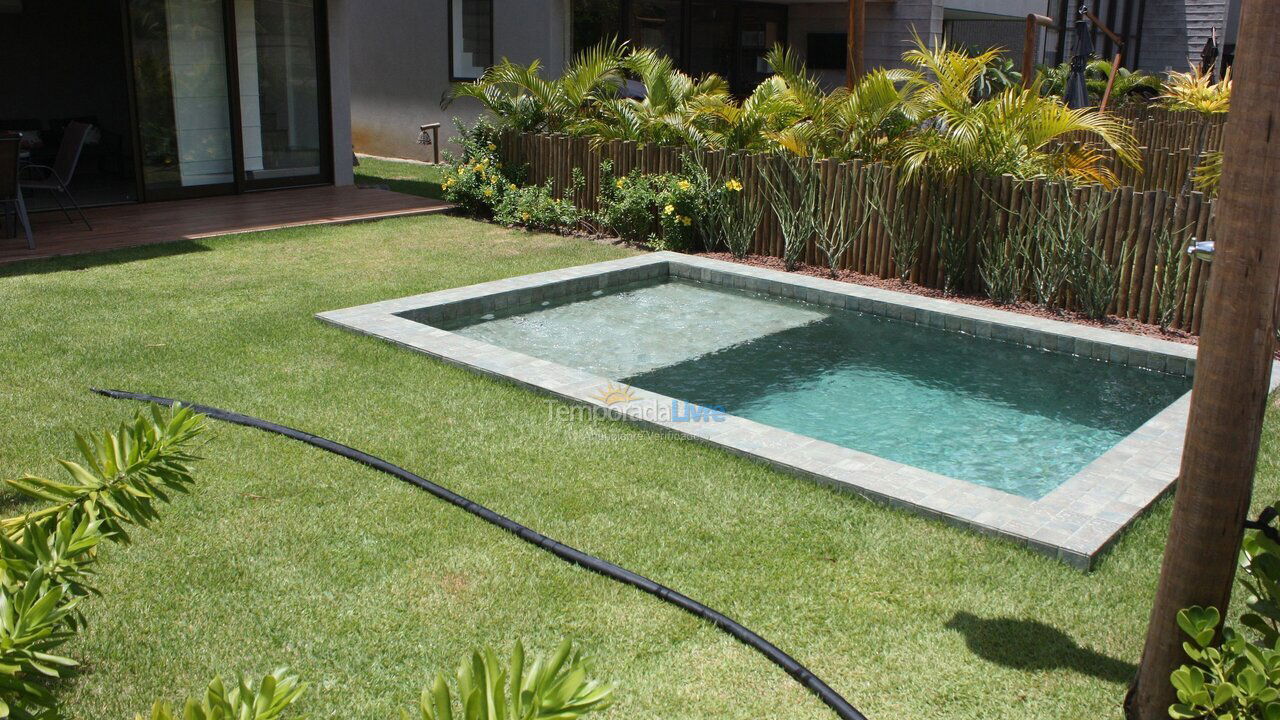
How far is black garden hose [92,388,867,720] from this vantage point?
3.27 metres

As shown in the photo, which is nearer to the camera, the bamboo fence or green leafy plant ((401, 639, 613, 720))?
green leafy plant ((401, 639, 613, 720))

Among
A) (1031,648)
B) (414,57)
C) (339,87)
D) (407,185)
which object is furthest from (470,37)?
(1031,648)

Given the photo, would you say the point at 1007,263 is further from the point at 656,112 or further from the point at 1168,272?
the point at 656,112

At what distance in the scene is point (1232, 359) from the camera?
2725 mm

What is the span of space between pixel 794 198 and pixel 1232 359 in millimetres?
7478

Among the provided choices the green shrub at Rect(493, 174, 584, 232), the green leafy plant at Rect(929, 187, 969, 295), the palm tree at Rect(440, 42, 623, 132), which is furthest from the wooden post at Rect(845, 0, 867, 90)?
the green shrub at Rect(493, 174, 584, 232)

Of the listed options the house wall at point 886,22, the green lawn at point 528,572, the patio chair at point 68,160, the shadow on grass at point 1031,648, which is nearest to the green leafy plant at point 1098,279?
the green lawn at point 528,572

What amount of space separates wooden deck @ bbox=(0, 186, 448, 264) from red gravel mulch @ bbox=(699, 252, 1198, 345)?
177 inches

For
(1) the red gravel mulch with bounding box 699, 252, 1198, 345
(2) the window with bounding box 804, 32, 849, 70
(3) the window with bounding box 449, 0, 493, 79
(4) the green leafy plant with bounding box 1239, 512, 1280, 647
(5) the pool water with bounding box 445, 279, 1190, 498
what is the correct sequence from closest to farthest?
1. (4) the green leafy plant with bounding box 1239, 512, 1280, 647
2. (5) the pool water with bounding box 445, 279, 1190, 498
3. (1) the red gravel mulch with bounding box 699, 252, 1198, 345
4. (3) the window with bounding box 449, 0, 493, 79
5. (2) the window with bounding box 804, 32, 849, 70

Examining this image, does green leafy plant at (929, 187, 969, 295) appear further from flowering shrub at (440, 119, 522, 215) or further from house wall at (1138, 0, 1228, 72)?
house wall at (1138, 0, 1228, 72)

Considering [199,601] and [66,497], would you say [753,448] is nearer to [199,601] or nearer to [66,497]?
[199,601]

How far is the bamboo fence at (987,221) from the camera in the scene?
7766 mm

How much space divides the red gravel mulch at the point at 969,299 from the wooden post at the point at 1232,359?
525cm

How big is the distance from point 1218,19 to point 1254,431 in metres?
30.6
